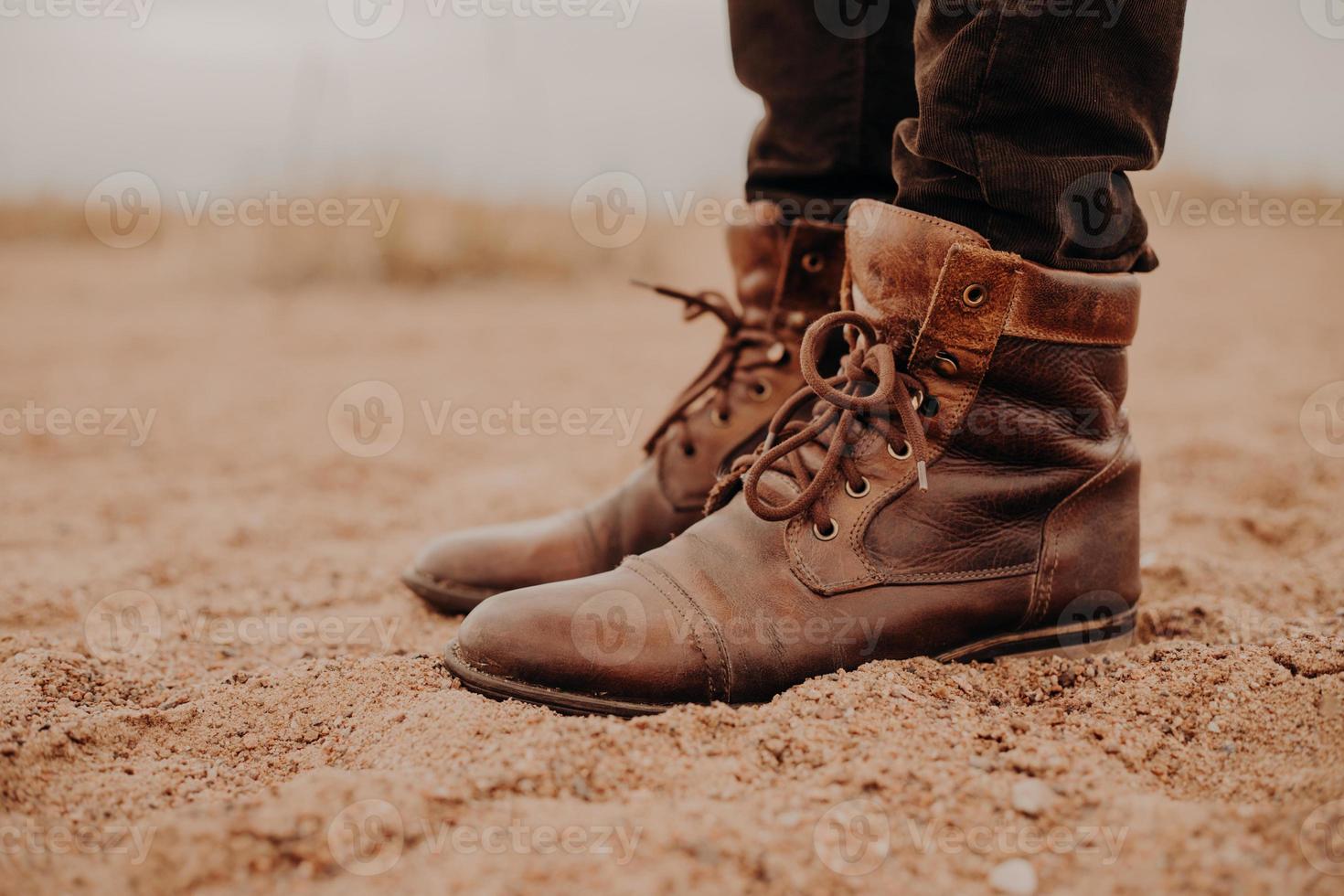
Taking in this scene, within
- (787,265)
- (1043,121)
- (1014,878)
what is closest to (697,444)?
(787,265)

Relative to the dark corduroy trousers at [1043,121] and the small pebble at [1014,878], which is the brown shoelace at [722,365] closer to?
the dark corduroy trousers at [1043,121]

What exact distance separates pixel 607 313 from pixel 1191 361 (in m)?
2.73

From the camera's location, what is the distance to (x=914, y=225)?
3.27 feet

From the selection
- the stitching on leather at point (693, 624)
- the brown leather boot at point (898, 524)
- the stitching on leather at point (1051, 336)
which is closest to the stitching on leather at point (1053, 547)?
the brown leather boot at point (898, 524)

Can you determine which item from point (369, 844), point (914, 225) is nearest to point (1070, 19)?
point (914, 225)

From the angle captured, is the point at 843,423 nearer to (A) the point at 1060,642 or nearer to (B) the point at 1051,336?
(B) the point at 1051,336

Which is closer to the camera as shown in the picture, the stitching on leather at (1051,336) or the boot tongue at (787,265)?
the stitching on leather at (1051,336)

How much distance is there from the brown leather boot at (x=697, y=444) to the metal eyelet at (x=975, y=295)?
1.27 ft

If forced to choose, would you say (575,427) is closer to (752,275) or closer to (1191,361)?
(752,275)

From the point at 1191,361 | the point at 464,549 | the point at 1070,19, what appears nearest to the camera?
the point at 1070,19

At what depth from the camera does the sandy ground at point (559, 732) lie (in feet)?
2.41

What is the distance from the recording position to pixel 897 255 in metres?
1.01

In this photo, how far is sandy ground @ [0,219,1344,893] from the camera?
73cm

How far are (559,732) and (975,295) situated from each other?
24.8 inches
